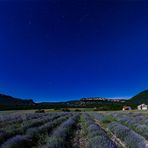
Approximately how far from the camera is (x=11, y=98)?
12094 centimetres

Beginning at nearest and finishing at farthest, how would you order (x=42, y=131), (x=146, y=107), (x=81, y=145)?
(x=81, y=145)
(x=42, y=131)
(x=146, y=107)

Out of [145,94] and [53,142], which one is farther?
[145,94]

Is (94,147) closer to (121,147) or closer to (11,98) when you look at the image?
(121,147)

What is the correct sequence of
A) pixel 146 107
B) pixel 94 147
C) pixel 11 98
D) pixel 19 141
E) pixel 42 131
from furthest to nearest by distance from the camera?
pixel 11 98
pixel 146 107
pixel 42 131
pixel 19 141
pixel 94 147

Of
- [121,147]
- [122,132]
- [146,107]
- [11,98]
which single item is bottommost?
[121,147]

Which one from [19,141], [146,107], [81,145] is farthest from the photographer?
[146,107]

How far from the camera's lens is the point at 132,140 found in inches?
334

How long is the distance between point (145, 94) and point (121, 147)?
5108 inches

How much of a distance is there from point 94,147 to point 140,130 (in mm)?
5549

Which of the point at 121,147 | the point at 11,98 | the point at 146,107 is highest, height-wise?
the point at 11,98

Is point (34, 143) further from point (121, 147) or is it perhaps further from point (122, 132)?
point (122, 132)

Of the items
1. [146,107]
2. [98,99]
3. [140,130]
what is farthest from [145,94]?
[140,130]

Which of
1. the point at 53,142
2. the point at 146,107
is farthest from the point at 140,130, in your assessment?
the point at 146,107

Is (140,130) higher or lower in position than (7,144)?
higher
